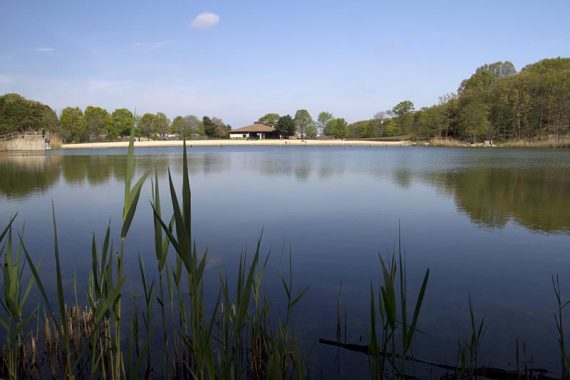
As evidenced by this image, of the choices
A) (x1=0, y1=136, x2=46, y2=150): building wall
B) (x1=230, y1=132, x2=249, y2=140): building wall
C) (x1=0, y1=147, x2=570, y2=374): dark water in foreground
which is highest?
(x1=230, y1=132, x2=249, y2=140): building wall

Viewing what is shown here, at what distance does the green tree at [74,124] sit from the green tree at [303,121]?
5557 cm

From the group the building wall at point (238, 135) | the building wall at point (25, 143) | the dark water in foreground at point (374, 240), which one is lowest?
the dark water in foreground at point (374, 240)

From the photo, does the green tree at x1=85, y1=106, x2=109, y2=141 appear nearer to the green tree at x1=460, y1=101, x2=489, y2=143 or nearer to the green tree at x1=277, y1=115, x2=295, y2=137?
the green tree at x1=277, y1=115, x2=295, y2=137

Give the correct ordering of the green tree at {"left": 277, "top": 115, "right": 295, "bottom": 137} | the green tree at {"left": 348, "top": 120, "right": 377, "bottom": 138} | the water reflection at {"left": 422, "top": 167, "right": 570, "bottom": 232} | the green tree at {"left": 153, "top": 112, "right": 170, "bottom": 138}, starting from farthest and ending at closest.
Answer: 1. the green tree at {"left": 348, "top": 120, "right": 377, "bottom": 138}
2. the green tree at {"left": 277, "top": 115, "right": 295, "bottom": 137}
3. the green tree at {"left": 153, "top": 112, "right": 170, "bottom": 138}
4. the water reflection at {"left": 422, "top": 167, "right": 570, "bottom": 232}

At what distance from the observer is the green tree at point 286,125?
107500 mm

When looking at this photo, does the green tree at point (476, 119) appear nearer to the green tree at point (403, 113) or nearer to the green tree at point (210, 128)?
Answer: the green tree at point (403, 113)

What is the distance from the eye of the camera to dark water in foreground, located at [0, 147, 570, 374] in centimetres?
455

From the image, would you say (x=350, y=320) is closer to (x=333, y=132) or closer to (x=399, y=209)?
(x=399, y=209)

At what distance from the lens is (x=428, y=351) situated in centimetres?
398

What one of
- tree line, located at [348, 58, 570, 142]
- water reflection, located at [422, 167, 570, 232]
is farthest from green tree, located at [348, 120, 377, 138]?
water reflection, located at [422, 167, 570, 232]

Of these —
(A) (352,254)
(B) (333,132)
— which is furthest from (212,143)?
(A) (352,254)

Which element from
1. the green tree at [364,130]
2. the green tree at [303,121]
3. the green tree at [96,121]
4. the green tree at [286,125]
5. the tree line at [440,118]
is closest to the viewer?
the tree line at [440,118]

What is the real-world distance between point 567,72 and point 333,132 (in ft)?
208

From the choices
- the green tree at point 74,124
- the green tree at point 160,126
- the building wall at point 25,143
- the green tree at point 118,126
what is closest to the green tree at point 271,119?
the green tree at point 160,126
